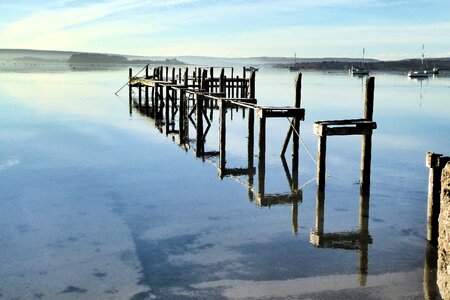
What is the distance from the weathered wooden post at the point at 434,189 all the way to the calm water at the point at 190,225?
369mm

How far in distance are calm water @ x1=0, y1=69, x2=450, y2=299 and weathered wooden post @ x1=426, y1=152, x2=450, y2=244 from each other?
14.5 inches

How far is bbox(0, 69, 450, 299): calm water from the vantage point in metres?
8.99

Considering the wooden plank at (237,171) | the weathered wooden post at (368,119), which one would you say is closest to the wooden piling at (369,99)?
the weathered wooden post at (368,119)

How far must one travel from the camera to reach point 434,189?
34.2 feet

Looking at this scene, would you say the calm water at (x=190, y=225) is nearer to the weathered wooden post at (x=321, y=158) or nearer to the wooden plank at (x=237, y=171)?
the wooden plank at (x=237, y=171)

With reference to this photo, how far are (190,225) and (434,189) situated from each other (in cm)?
515

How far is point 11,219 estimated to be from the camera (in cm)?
1245

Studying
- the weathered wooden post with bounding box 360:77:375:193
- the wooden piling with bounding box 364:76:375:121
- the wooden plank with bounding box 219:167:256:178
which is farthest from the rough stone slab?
the wooden plank with bounding box 219:167:256:178

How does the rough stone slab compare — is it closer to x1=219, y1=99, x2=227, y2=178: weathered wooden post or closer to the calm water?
the calm water

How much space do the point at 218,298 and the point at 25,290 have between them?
3.09 meters

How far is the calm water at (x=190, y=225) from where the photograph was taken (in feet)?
29.5

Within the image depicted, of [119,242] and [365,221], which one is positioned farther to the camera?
[365,221]

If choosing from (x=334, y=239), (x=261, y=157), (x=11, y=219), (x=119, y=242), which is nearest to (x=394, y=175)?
(x=261, y=157)

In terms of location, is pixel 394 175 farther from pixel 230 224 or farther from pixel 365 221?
pixel 230 224
